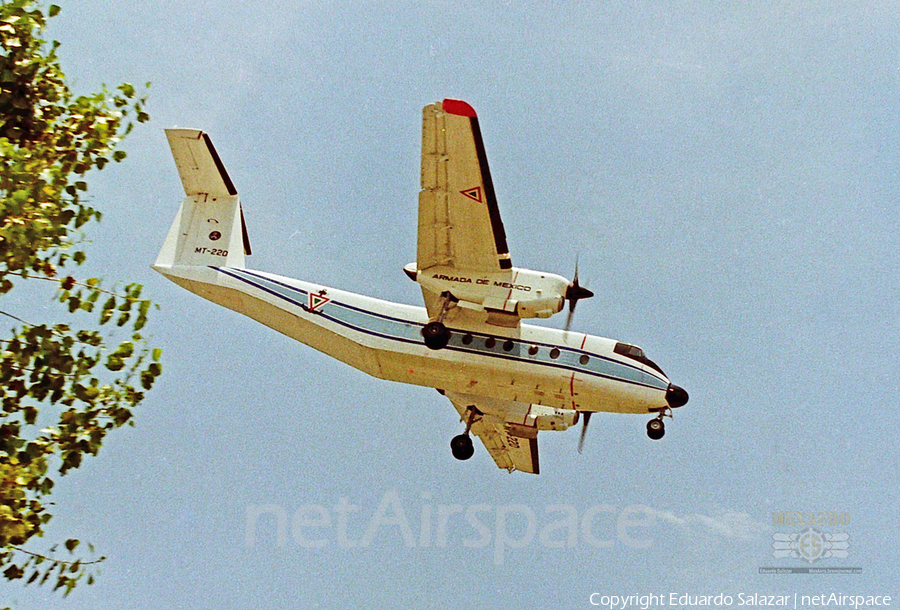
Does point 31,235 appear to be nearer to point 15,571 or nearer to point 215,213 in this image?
point 15,571

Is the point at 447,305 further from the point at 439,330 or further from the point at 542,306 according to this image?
the point at 542,306

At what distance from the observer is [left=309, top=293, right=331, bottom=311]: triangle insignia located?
77.3ft

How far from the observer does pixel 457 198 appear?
823 inches

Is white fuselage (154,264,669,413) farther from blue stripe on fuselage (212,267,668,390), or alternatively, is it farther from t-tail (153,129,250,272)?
t-tail (153,129,250,272)

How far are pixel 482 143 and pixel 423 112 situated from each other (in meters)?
1.39

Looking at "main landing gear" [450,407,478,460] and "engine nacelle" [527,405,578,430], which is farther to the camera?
"engine nacelle" [527,405,578,430]

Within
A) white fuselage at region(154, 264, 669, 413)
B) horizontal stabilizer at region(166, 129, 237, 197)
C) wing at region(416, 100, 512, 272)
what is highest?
horizontal stabilizer at region(166, 129, 237, 197)

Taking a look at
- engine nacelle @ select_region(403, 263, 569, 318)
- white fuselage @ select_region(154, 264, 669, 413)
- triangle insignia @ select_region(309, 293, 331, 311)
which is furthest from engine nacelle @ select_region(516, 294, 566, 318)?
triangle insignia @ select_region(309, 293, 331, 311)

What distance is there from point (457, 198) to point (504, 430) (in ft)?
32.5

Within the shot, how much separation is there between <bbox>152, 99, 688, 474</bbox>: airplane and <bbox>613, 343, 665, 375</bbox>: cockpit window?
28 millimetres

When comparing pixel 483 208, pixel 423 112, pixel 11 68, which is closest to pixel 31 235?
pixel 11 68

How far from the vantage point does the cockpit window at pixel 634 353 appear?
22.8 meters

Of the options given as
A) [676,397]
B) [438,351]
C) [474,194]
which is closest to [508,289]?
[438,351]

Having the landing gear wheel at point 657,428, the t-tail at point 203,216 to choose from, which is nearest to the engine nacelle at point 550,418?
the landing gear wheel at point 657,428
